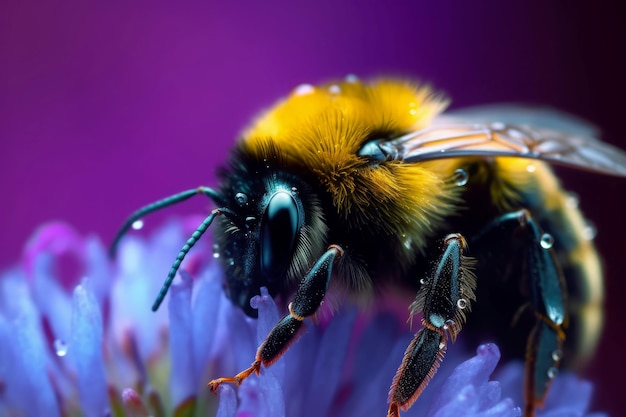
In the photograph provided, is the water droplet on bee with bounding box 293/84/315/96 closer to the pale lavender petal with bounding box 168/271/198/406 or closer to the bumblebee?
the bumblebee

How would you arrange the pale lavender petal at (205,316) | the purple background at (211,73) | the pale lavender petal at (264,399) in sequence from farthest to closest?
the purple background at (211,73)
the pale lavender petal at (205,316)
the pale lavender petal at (264,399)

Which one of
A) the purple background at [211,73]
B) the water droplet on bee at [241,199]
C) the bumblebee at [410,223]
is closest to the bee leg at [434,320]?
the bumblebee at [410,223]

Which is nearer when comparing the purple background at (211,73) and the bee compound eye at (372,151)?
the bee compound eye at (372,151)

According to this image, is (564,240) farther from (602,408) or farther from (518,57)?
(518,57)

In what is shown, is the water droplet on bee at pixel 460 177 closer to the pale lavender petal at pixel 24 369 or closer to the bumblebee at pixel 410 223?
the bumblebee at pixel 410 223

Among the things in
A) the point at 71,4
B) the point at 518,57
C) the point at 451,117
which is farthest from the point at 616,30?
the point at 451,117

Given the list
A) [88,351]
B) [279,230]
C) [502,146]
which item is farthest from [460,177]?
[88,351]

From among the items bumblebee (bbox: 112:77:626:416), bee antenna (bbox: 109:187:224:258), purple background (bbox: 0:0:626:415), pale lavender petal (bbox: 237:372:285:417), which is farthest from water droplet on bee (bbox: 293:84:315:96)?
purple background (bbox: 0:0:626:415)
